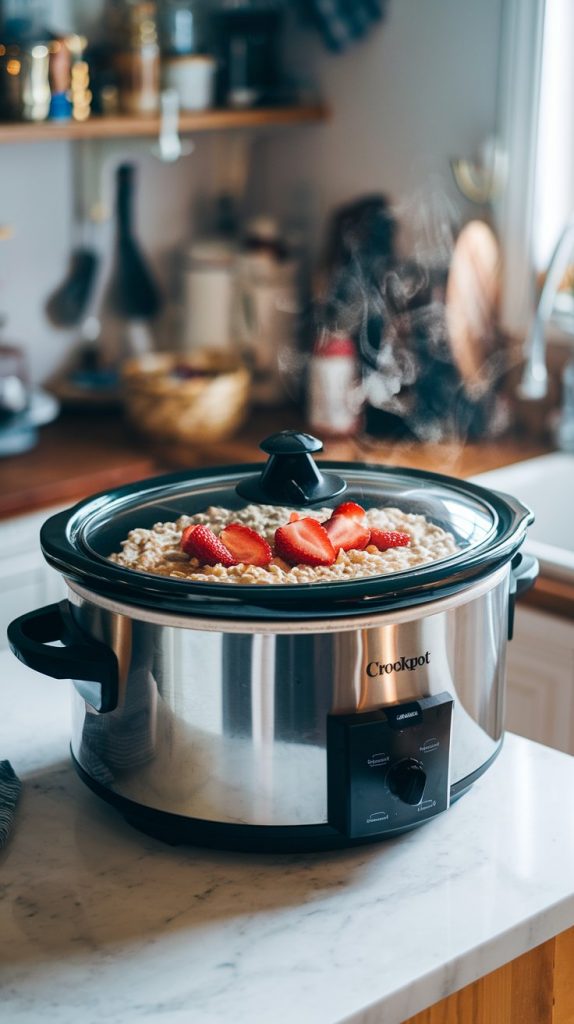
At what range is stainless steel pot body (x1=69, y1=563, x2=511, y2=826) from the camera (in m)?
0.89

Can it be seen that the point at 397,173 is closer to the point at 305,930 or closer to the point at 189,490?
the point at 189,490

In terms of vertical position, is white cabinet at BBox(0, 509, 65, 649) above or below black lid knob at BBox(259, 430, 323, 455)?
below

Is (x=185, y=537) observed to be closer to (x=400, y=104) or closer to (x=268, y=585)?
(x=268, y=585)

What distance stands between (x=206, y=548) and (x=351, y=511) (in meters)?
0.13

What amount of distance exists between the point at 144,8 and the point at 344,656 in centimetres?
200

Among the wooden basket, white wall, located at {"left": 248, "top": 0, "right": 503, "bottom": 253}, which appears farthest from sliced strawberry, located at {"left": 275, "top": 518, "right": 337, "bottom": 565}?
white wall, located at {"left": 248, "top": 0, "right": 503, "bottom": 253}

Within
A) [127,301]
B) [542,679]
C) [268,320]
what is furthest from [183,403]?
[542,679]

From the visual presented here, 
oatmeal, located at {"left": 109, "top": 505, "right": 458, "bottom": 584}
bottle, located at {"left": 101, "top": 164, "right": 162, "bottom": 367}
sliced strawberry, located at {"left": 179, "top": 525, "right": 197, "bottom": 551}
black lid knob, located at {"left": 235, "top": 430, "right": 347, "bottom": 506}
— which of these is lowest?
bottle, located at {"left": 101, "top": 164, "right": 162, "bottom": 367}

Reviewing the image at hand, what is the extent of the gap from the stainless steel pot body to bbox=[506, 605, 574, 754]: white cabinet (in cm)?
94

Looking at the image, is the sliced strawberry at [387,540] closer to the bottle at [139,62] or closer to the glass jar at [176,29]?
the bottle at [139,62]

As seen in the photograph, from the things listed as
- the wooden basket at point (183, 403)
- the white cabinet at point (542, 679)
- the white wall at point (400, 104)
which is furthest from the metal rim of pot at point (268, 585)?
the white wall at point (400, 104)

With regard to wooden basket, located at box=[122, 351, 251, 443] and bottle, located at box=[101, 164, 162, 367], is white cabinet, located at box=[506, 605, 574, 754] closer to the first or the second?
wooden basket, located at box=[122, 351, 251, 443]

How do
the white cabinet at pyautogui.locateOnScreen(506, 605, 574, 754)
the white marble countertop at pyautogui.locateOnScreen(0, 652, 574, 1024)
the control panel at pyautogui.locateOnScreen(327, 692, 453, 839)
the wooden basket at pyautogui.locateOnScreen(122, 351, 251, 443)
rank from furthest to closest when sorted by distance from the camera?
the wooden basket at pyautogui.locateOnScreen(122, 351, 251, 443)
the white cabinet at pyautogui.locateOnScreen(506, 605, 574, 754)
the control panel at pyautogui.locateOnScreen(327, 692, 453, 839)
the white marble countertop at pyautogui.locateOnScreen(0, 652, 574, 1024)

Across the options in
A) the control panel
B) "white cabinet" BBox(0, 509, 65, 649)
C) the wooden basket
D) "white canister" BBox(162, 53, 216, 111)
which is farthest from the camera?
"white canister" BBox(162, 53, 216, 111)
